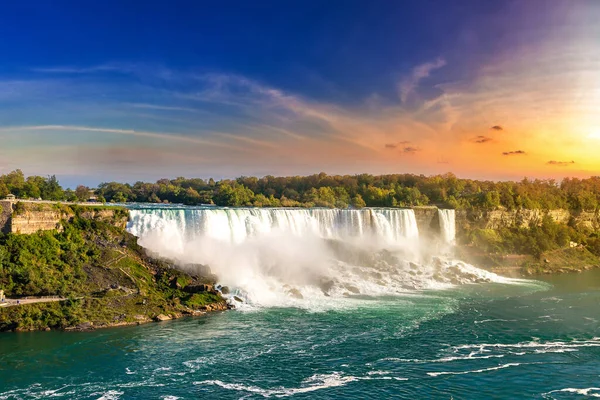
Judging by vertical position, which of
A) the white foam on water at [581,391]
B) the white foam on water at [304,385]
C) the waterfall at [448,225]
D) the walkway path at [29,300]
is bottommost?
the white foam on water at [581,391]

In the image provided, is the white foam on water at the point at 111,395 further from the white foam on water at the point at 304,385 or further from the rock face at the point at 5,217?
the rock face at the point at 5,217

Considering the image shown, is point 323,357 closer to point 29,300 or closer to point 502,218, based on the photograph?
point 29,300

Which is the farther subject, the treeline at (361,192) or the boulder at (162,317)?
the treeline at (361,192)

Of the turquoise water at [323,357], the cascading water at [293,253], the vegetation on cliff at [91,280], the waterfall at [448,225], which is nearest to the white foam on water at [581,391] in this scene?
the turquoise water at [323,357]

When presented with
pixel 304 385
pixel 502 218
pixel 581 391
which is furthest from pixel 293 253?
pixel 502 218

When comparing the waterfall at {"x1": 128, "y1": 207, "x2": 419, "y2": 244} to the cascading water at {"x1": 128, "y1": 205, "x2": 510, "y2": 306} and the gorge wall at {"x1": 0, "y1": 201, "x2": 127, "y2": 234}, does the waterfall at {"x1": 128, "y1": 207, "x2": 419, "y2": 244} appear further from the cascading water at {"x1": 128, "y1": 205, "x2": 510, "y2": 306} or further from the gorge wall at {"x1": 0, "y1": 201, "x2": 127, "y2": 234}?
the gorge wall at {"x1": 0, "y1": 201, "x2": 127, "y2": 234}
